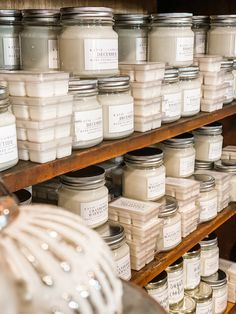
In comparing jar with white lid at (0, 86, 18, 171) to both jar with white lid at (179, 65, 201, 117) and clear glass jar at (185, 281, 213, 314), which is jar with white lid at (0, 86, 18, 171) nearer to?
jar with white lid at (179, 65, 201, 117)

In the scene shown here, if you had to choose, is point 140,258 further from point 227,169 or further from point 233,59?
point 233,59

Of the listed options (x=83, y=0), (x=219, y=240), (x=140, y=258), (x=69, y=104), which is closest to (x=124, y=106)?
(x=69, y=104)

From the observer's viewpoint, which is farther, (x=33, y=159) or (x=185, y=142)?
(x=185, y=142)

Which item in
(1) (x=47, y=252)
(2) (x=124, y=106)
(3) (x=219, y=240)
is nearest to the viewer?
(1) (x=47, y=252)

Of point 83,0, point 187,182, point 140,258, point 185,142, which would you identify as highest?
point 83,0

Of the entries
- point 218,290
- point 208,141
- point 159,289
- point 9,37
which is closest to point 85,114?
point 9,37

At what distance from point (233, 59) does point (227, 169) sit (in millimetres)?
372

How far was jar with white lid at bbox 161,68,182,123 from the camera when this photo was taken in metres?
1.14

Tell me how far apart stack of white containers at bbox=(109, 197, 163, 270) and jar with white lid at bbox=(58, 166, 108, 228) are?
133 millimetres

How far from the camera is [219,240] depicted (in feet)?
6.25

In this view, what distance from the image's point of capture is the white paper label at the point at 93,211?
98 centimetres

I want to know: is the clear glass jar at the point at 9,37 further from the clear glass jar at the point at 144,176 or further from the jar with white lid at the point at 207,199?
the jar with white lid at the point at 207,199

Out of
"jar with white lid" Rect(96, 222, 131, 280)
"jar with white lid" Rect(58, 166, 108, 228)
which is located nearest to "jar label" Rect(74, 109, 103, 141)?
"jar with white lid" Rect(58, 166, 108, 228)

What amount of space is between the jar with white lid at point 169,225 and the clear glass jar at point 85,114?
1.30ft
